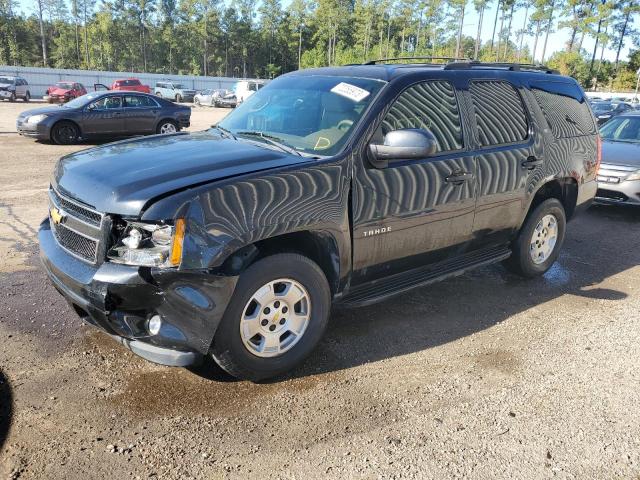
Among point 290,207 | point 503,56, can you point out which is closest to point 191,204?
point 290,207

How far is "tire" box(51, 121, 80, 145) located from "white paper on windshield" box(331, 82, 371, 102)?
42.0ft

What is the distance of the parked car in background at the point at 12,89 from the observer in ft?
114

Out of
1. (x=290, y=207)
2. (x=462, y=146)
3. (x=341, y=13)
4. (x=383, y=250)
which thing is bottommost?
(x=383, y=250)

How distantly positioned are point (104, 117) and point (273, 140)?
42.5ft

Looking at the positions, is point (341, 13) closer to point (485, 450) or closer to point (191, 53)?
point (191, 53)

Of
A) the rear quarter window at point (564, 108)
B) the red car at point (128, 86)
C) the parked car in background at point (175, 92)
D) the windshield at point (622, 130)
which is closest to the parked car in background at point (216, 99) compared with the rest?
the parked car in background at point (175, 92)

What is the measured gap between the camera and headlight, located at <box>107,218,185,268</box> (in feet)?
9.40

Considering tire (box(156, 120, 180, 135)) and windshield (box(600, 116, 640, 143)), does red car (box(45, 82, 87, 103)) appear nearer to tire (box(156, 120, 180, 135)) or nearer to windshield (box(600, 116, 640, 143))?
tire (box(156, 120, 180, 135))

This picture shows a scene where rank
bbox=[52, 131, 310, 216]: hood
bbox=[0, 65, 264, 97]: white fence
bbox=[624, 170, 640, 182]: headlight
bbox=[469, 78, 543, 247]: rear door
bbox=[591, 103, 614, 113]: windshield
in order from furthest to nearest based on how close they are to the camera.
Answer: bbox=[0, 65, 264, 97]: white fence
bbox=[591, 103, 614, 113]: windshield
bbox=[624, 170, 640, 182]: headlight
bbox=[469, 78, 543, 247]: rear door
bbox=[52, 131, 310, 216]: hood

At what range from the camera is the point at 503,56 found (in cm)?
9900

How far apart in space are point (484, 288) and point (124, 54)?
95427mm

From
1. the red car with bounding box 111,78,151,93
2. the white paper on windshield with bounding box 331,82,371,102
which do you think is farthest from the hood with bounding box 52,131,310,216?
the red car with bounding box 111,78,151,93

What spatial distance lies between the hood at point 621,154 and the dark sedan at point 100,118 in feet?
35.7

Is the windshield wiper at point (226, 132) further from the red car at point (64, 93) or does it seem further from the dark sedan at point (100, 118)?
the red car at point (64, 93)
